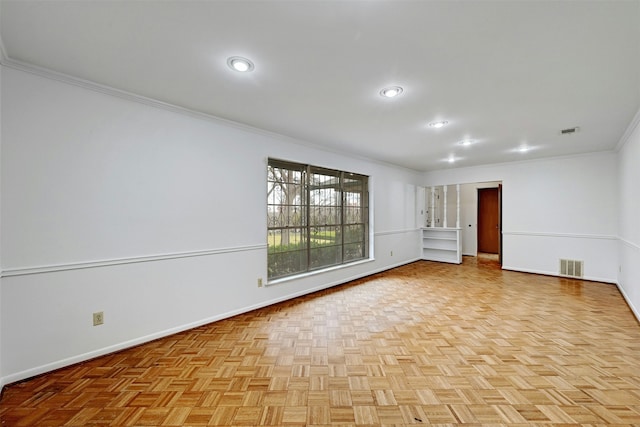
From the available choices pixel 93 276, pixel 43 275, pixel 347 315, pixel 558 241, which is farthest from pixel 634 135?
pixel 43 275

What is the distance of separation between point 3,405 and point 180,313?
122 centimetres

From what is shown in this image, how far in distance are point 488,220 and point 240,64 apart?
8.64 meters

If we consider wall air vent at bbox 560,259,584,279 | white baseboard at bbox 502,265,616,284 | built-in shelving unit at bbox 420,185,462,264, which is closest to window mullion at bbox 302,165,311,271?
built-in shelving unit at bbox 420,185,462,264

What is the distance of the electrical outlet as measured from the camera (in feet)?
7.39

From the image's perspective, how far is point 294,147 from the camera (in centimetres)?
386

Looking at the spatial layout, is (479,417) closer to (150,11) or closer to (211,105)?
(150,11)

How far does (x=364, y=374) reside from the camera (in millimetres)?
2021

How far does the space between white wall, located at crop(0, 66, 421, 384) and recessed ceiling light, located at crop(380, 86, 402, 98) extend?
1.70m

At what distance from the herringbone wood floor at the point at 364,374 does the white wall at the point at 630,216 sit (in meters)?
0.43

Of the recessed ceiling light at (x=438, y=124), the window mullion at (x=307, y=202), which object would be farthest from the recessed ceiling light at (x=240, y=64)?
the recessed ceiling light at (x=438, y=124)

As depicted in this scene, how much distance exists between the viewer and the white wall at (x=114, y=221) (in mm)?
1966

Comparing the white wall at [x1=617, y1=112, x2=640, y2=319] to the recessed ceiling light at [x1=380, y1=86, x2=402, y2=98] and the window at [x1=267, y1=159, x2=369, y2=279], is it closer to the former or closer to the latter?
the recessed ceiling light at [x1=380, y1=86, x2=402, y2=98]

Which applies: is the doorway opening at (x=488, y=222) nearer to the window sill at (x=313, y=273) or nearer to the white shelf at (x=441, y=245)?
the white shelf at (x=441, y=245)

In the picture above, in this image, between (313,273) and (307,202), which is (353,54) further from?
(313,273)
